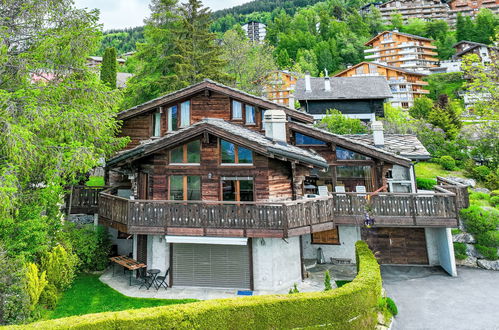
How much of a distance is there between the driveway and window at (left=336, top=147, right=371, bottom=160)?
649 centimetres

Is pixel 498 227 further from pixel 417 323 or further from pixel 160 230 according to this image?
pixel 160 230

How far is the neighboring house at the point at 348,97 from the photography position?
37031mm

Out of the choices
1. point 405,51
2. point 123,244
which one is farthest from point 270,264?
point 405,51

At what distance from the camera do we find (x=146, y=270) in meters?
14.5

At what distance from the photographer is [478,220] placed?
1633cm

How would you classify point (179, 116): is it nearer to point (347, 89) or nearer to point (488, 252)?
point (488, 252)

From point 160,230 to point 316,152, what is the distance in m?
10.1

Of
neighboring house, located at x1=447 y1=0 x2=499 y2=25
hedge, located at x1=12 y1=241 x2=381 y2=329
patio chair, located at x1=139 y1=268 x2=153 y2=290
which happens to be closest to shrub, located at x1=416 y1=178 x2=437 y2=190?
hedge, located at x1=12 y1=241 x2=381 y2=329

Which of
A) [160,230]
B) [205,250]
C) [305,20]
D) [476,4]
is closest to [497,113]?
[205,250]

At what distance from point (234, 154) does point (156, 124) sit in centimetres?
715

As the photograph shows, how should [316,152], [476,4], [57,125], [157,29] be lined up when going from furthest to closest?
[476,4], [157,29], [316,152], [57,125]

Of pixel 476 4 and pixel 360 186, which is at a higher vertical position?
pixel 476 4

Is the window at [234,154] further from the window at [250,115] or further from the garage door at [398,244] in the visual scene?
the garage door at [398,244]

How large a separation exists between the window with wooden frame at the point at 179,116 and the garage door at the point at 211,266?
24.8 feet
